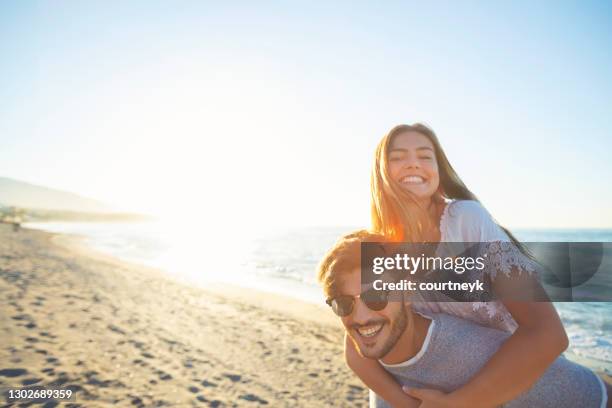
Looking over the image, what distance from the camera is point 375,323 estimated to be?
1.91 meters

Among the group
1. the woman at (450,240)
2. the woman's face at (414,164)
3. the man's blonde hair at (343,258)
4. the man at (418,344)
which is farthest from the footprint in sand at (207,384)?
the woman's face at (414,164)

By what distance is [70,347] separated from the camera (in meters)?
6.89

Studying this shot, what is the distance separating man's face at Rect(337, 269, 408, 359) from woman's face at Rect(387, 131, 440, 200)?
73 centimetres

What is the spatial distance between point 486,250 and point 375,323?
697 mm

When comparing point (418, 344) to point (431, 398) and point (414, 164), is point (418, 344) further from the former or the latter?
point (414, 164)

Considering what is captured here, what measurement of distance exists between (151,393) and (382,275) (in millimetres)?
5311

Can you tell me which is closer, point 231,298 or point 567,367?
point 567,367

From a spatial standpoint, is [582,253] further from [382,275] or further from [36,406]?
[36,406]

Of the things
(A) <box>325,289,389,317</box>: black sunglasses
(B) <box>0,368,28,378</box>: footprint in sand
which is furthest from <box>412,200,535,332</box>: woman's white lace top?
(B) <box>0,368,28,378</box>: footprint in sand

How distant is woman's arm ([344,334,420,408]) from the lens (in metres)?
1.99

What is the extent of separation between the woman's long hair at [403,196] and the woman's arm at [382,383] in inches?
30.6

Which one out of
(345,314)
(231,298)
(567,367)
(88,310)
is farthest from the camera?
(231,298)

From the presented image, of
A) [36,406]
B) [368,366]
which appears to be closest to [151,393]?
[36,406]

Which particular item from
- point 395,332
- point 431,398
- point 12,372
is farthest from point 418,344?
point 12,372
